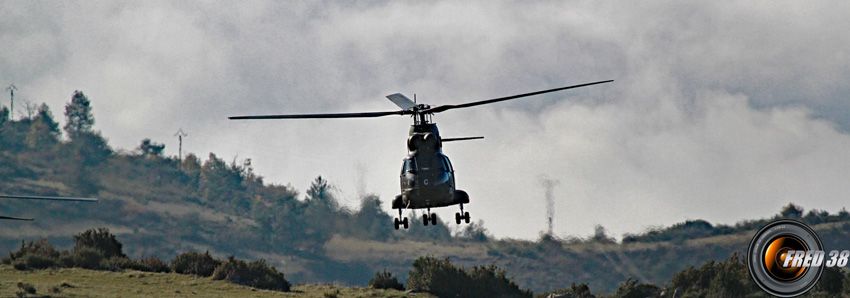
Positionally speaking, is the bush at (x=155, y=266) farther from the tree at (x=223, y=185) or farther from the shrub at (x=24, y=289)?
the tree at (x=223, y=185)

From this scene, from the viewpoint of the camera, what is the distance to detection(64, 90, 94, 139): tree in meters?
173

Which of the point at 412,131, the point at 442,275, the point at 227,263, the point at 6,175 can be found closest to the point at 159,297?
the point at 227,263

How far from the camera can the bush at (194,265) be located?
4941 cm

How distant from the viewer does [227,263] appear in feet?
165

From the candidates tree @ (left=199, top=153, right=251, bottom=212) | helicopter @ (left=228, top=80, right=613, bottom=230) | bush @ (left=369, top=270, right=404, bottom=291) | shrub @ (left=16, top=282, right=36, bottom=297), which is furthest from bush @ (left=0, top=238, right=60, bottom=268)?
tree @ (left=199, top=153, right=251, bottom=212)

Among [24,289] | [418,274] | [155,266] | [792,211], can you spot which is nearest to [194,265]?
[155,266]

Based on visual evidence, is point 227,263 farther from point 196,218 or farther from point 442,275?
point 196,218

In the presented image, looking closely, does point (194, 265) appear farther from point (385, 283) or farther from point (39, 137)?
point (39, 137)

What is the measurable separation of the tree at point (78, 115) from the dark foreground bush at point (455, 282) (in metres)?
132

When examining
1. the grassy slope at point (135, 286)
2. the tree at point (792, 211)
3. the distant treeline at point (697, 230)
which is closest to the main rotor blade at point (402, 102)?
the grassy slope at point (135, 286)

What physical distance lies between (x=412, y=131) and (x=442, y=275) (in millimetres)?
21782

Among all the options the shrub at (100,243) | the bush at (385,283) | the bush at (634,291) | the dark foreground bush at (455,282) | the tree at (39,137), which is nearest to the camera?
the shrub at (100,243)

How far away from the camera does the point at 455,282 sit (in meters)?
53.1

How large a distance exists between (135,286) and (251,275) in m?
7.99
